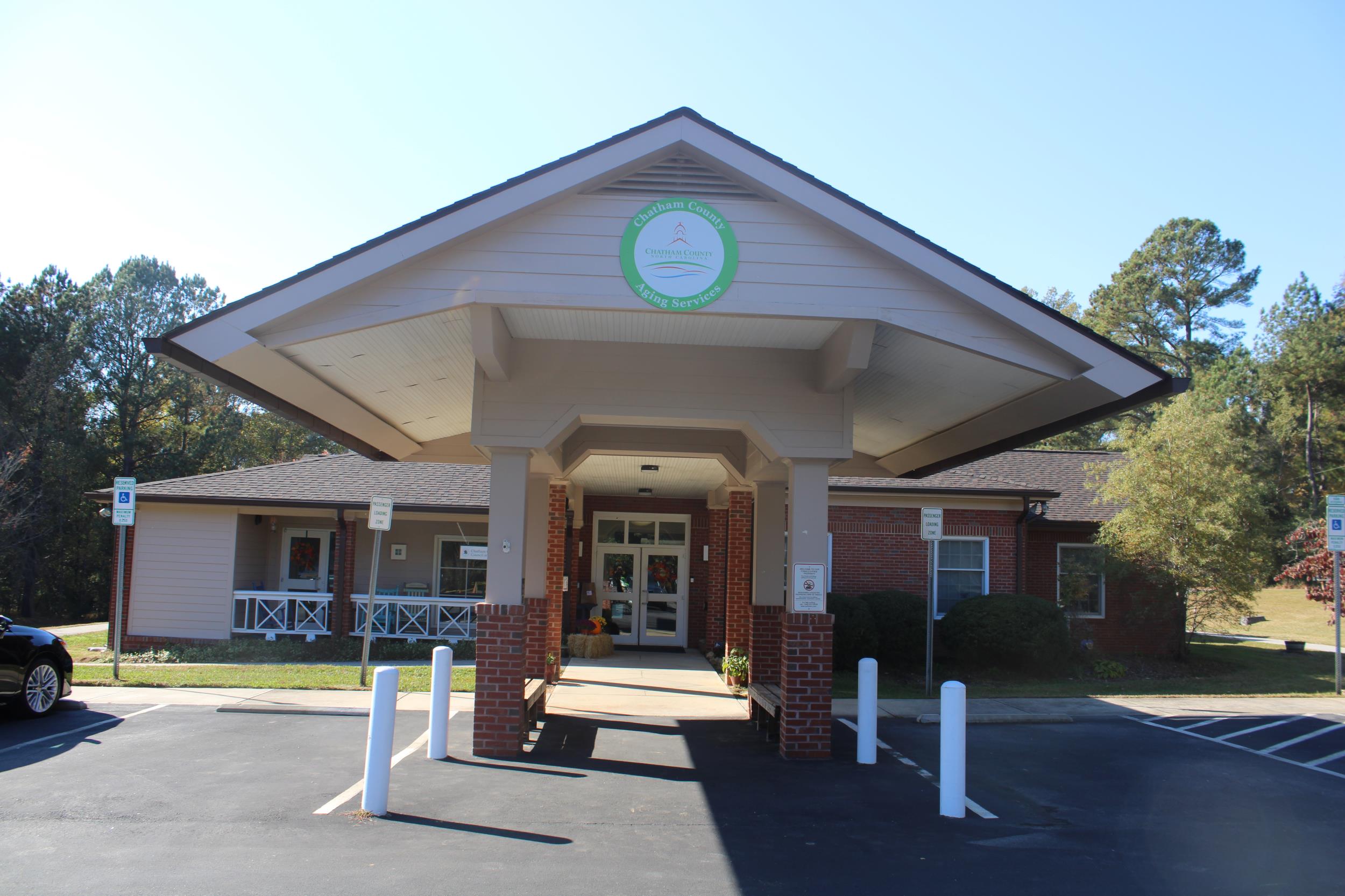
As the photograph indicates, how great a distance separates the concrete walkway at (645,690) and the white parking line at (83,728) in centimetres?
488

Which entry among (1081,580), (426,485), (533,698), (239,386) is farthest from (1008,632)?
(239,386)

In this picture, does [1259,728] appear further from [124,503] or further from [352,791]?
[124,503]

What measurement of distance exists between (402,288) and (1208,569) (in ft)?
53.4

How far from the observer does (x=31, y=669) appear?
34.1ft

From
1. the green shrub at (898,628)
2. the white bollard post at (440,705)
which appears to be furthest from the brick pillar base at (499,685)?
the green shrub at (898,628)

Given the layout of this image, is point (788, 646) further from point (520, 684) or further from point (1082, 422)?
point (1082, 422)

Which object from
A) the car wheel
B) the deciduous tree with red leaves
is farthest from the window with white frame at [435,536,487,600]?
the deciduous tree with red leaves

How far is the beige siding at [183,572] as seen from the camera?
60.7 ft

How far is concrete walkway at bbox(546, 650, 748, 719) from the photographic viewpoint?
38.8 feet

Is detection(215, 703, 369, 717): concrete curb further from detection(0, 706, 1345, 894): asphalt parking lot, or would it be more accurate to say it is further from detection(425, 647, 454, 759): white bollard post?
detection(425, 647, 454, 759): white bollard post

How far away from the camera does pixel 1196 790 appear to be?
8.12m

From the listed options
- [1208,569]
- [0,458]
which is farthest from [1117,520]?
[0,458]

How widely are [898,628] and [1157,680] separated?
4.87 metres

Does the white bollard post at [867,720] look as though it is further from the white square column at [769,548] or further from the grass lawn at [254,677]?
the grass lawn at [254,677]
